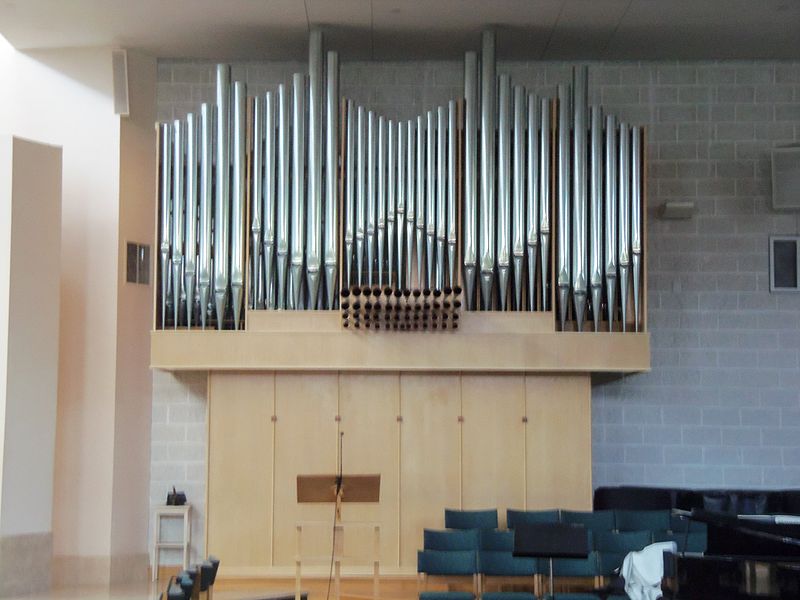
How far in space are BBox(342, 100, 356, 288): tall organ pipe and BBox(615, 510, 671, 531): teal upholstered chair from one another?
10.5ft

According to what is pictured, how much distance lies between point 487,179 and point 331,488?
10.3 ft

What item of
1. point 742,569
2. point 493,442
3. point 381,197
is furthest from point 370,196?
point 742,569

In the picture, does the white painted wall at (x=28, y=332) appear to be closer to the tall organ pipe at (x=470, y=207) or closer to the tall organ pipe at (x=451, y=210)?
the tall organ pipe at (x=451, y=210)

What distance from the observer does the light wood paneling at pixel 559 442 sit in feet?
32.8

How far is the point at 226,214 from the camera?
989cm

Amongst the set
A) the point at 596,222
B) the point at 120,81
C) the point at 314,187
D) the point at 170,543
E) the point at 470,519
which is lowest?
the point at 170,543

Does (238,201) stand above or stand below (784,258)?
above

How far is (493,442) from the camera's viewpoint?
10.1 meters

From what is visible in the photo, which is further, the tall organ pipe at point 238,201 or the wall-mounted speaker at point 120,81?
the wall-mounted speaker at point 120,81

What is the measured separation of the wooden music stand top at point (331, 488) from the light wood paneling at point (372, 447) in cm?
146

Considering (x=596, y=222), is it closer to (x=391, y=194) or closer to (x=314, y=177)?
(x=391, y=194)

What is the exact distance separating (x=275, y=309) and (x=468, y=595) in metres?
3.11

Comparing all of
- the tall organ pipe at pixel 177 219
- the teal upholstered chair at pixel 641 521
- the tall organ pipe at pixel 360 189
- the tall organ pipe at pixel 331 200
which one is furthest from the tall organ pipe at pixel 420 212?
the teal upholstered chair at pixel 641 521

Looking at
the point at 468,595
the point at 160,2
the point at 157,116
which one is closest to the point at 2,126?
the point at 157,116
